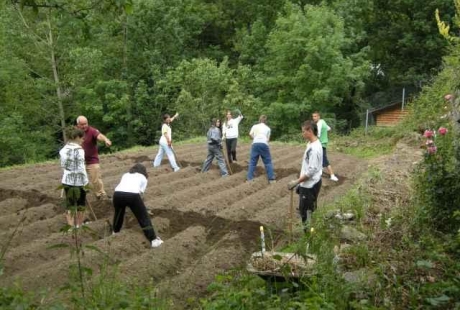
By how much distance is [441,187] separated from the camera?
19.1ft

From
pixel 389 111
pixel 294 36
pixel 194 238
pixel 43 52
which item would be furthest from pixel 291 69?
pixel 194 238

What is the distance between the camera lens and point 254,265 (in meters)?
4.60

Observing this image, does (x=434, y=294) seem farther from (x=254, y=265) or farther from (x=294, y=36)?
(x=294, y=36)

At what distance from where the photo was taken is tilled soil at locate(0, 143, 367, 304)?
6145 millimetres

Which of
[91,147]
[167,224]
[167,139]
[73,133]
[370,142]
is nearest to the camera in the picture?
[73,133]

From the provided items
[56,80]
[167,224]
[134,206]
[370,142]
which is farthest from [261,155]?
[56,80]

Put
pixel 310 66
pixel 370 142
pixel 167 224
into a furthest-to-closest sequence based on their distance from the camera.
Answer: pixel 310 66 < pixel 370 142 < pixel 167 224

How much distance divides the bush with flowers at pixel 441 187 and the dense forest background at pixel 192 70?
19113 millimetres

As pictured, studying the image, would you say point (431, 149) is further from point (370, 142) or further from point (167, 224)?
point (370, 142)

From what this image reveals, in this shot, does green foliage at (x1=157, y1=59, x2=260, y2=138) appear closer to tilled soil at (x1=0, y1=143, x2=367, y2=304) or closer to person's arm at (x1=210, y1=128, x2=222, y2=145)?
tilled soil at (x1=0, y1=143, x2=367, y2=304)

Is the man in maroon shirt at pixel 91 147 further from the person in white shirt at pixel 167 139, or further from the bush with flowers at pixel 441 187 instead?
the bush with flowers at pixel 441 187

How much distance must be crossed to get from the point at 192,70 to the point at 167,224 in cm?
1961

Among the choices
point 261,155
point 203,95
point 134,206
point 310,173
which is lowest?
point 261,155

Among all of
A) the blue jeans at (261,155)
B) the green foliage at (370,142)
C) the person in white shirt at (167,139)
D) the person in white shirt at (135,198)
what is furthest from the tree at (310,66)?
the person in white shirt at (135,198)
